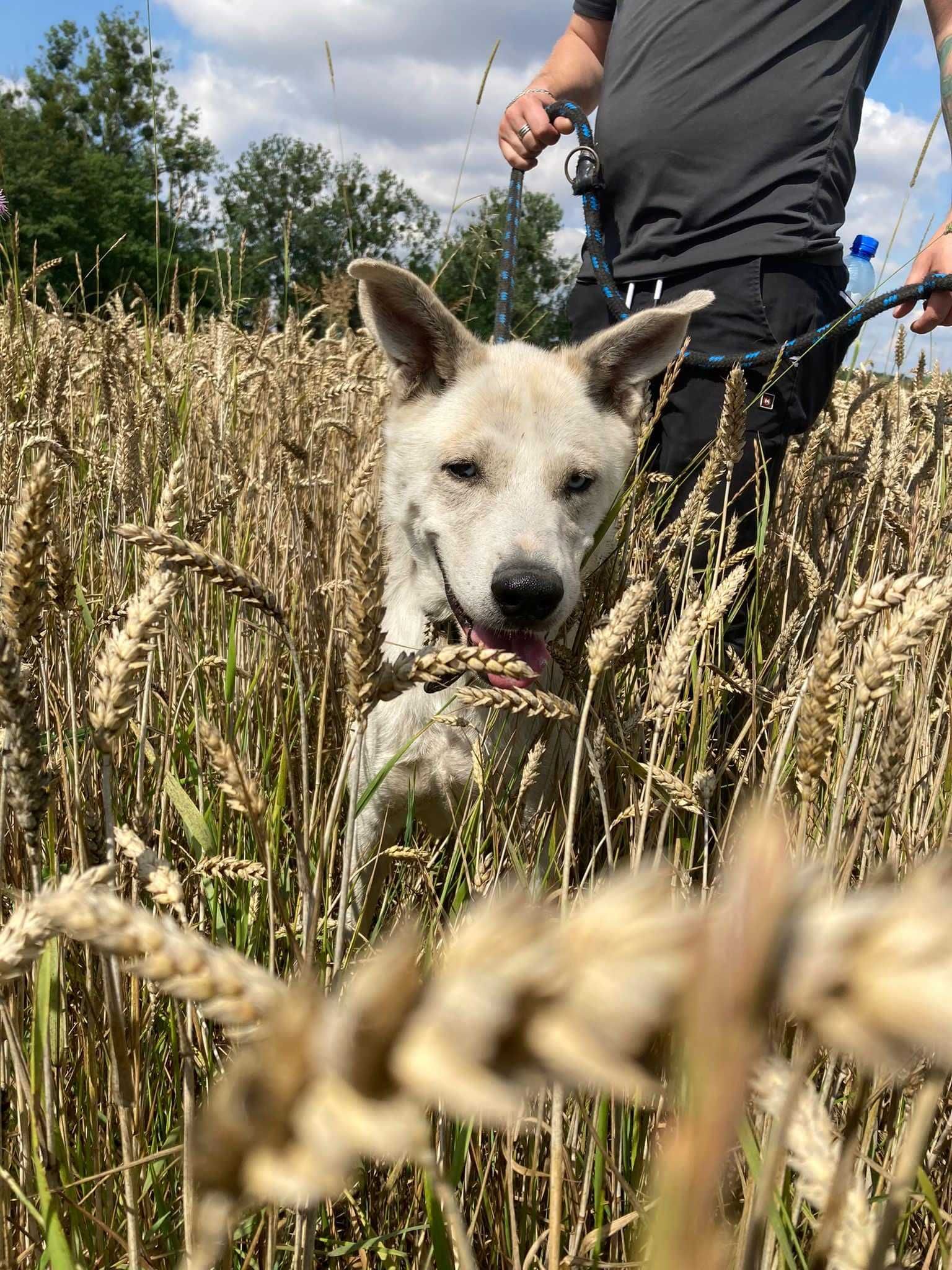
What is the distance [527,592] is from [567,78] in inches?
102

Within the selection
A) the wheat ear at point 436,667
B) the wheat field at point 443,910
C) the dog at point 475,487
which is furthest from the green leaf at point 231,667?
the wheat ear at point 436,667

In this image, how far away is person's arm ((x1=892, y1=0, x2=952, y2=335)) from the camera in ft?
8.55

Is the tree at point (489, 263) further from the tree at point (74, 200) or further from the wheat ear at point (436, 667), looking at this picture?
the tree at point (74, 200)

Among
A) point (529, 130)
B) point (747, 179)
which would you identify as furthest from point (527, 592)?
point (529, 130)

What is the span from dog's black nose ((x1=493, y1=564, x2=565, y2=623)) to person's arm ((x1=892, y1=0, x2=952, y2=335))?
1.45 meters

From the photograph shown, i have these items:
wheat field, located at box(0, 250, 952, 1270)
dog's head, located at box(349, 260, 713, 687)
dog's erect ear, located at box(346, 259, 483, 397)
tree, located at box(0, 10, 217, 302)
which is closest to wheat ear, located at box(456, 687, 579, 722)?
wheat field, located at box(0, 250, 952, 1270)

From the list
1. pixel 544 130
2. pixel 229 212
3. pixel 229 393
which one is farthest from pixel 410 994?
pixel 229 212

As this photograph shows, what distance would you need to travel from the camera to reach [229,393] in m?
3.99

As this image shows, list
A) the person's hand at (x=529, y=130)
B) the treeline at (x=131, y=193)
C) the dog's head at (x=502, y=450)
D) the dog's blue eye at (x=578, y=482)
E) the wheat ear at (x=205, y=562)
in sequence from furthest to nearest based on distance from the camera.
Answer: the treeline at (x=131, y=193) < the person's hand at (x=529, y=130) < the dog's blue eye at (x=578, y=482) < the dog's head at (x=502, y=450) < the wheat ear at (x=205, y=562)

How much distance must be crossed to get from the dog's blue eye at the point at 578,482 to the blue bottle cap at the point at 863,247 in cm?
167

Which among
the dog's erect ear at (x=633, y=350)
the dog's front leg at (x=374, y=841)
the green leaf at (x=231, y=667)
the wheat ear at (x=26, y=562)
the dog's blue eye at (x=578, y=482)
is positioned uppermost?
the dog's erect ear at (x=633, y=350)

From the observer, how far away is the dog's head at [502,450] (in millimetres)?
2326

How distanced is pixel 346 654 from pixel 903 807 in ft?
4.56

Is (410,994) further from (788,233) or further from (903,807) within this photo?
(788,233)
